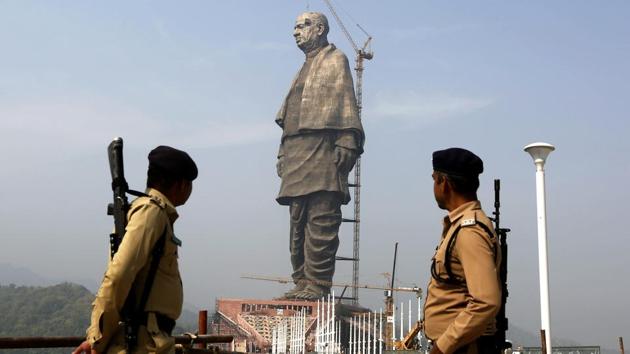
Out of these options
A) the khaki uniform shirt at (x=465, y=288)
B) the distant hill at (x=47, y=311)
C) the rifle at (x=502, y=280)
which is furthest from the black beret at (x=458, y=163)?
the distant hill at (x=47, y=311)

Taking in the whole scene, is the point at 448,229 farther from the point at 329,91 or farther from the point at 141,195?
the point at 329,91

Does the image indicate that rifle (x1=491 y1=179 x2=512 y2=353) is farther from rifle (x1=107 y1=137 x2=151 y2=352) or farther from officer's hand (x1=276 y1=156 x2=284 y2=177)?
officer's hand (x1=276 y1=156 x2=284 y2=177)

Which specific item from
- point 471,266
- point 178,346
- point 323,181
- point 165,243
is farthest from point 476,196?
point 323,181

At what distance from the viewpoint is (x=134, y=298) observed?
2.65 metres

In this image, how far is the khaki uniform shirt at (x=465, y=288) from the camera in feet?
8.45

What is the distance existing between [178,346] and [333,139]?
46.9 m

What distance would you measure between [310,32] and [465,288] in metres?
Result: 50.3

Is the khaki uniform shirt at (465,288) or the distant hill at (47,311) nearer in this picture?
the khaki uniform shirt at (465,288)

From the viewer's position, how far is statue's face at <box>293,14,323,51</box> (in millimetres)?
52219

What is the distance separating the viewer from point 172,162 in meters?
2.88

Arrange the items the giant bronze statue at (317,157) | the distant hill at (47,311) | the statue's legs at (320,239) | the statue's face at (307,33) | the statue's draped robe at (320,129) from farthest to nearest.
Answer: the distant hill at (47,311) < the statue's face at (307,33) < the statue's draped robe at (320,129) < the giant bronze statue at (317,157) < the statue's legs at (320,239)

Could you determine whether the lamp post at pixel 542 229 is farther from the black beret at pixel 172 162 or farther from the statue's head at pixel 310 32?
the statue's head at pixel 310 32

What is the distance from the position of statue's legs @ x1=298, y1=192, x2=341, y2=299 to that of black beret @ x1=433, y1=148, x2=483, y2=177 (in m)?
46.8

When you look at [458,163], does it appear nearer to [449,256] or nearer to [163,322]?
[449,256]
